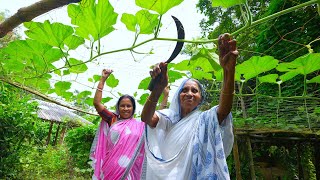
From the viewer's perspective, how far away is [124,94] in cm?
257

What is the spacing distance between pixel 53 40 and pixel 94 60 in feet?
0.84

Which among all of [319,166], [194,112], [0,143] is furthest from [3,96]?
[319,166]

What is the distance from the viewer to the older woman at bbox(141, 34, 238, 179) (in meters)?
1.47

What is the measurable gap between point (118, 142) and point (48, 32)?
3.98ft

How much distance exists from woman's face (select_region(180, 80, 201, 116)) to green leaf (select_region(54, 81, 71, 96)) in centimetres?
102

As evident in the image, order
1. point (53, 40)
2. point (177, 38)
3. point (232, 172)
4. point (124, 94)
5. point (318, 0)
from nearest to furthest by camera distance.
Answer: point (318, 0), point (177, 38), point (53, 40), point (124, 94), point (232, 172)

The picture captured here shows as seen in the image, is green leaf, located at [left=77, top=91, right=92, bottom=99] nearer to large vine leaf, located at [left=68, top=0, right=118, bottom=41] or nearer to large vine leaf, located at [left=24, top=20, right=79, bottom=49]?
large vine leaf, located at [left=24, top=20, right=79, bottom=49]

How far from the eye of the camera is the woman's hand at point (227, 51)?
48.0 inches

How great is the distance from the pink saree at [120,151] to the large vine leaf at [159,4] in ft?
3.92

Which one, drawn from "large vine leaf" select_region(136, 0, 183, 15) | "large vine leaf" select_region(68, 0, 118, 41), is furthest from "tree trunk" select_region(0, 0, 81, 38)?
"large vine leaf" select_region(136, 0, 183, 15)

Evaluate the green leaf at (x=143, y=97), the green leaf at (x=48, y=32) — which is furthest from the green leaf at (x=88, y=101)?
the green leaf at (x=48, y=32)

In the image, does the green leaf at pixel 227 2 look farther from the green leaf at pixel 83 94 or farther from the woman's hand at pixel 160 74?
the green leaf at pixel 83 94

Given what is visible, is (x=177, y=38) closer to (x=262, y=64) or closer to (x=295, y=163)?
(x=262, y=64)

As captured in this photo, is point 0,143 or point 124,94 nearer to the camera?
point 124,94
